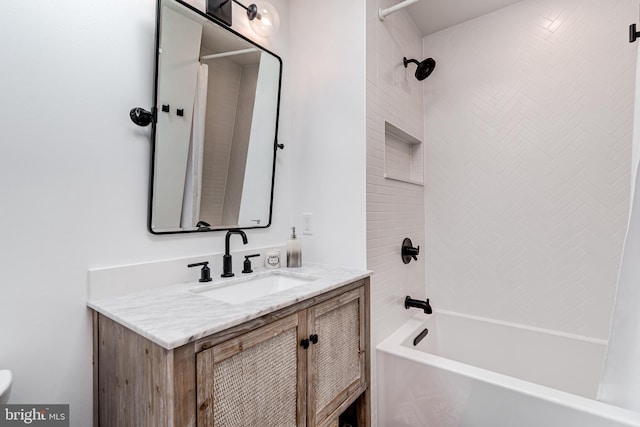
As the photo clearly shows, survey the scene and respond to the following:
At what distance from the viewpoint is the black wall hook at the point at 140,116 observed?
112 cm

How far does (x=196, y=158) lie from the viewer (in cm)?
134

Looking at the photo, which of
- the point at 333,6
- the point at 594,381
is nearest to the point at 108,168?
the point at 333,6

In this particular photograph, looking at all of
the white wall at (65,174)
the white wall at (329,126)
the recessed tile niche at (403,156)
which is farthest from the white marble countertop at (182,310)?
the recessed tile niche at (403,156)

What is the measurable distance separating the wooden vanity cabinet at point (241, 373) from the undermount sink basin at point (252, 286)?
10.3 inches

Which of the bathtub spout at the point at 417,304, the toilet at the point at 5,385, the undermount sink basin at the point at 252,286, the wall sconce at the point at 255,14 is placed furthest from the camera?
the bathtub spout at the point at 417,304

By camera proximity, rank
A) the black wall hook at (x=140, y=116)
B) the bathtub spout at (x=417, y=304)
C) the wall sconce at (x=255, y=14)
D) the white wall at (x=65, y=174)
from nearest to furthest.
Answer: the white wall at (x=65, y=174), the black wall hook at (x=140, y=116), the wall sconce at (x=255, y=14), the bathtub spout at (x=417, y=304)

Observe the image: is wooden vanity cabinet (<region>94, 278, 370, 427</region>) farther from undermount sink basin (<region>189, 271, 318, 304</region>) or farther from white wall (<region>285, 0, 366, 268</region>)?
white wall (<region>285, 0, 366, 268</region>)

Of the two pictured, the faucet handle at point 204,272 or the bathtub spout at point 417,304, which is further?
the bathtub spout at point 417,304

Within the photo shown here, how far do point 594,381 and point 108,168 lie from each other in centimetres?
269

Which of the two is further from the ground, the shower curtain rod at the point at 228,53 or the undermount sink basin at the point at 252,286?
the shower curtain rod at the point at 228,53

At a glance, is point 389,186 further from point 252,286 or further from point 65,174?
point 65,174

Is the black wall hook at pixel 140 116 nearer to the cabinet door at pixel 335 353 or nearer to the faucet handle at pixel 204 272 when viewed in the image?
the faucet handle at pixel 204 272

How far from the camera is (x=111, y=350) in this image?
0.95 meters

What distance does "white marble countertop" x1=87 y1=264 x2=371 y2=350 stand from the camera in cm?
77
